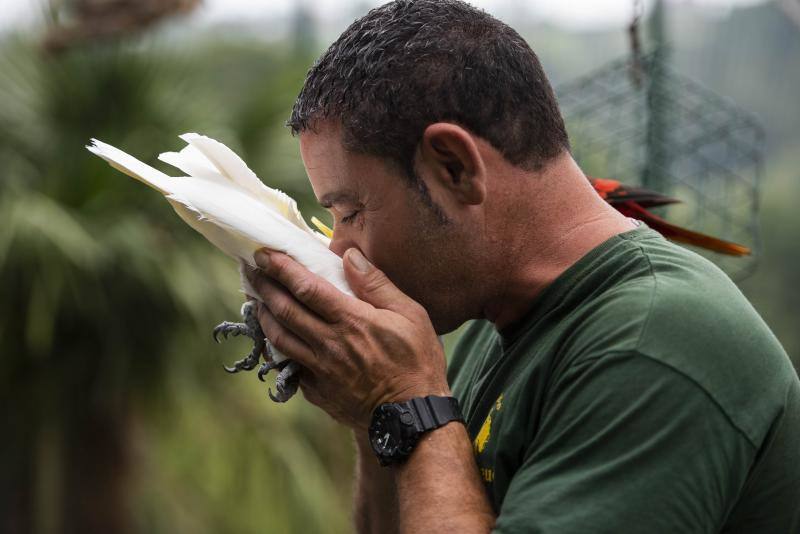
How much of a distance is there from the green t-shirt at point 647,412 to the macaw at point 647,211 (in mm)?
526

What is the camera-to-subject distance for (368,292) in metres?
1.94

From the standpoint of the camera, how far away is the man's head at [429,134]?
75.2 inches

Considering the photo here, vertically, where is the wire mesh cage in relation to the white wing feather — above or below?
below

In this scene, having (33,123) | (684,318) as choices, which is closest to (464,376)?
(684,318)

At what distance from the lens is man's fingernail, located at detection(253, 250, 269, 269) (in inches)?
76.9

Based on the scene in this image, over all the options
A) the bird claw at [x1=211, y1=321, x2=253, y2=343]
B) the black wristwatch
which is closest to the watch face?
the black wristwatch

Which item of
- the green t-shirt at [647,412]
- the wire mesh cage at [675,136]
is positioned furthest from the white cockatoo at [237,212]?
the wire mesh cage at [675,136]

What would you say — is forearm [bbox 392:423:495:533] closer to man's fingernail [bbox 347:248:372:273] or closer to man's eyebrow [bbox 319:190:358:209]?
man's fingernail [bbox 347:248:372:273]

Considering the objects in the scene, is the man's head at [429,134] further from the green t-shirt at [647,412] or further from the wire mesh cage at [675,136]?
the wire mesh cage at [675,136]

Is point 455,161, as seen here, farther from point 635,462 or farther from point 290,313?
point 635,462

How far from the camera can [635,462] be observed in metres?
1.57

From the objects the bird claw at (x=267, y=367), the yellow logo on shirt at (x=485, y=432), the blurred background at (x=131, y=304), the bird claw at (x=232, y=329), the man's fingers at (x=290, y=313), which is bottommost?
the blurred background at (x=131, y=304)

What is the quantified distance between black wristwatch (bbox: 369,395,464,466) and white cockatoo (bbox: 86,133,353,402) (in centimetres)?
23

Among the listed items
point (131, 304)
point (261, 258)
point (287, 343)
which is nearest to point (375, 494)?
point (287, 343)
